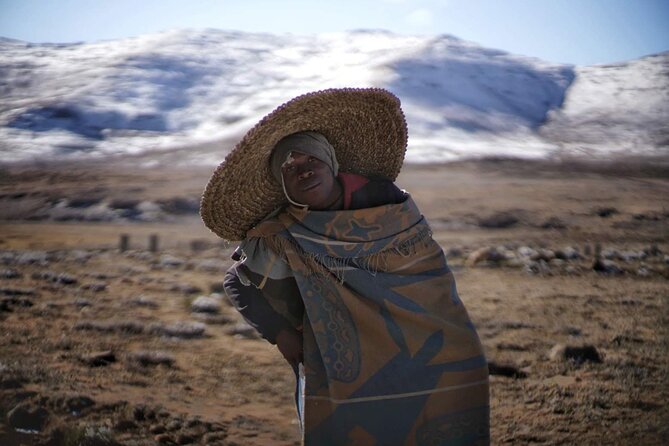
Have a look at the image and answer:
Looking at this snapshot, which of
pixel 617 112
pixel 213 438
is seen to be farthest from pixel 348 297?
pixel 617 112

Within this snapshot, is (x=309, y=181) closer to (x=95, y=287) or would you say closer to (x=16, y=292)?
(x=95, y=287)

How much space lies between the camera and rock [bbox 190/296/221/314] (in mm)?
4840

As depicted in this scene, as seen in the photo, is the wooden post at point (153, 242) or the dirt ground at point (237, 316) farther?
the wooden post at point (153, 242)

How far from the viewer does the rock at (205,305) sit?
4840mm

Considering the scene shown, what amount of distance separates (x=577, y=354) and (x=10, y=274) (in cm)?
449

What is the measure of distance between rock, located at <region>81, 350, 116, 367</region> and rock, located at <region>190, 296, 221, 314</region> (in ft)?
3.17

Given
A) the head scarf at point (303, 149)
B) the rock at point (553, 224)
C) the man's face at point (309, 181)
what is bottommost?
the rock at point (553, 224)

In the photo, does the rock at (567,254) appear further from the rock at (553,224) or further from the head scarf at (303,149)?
the head scarf at (303,149)

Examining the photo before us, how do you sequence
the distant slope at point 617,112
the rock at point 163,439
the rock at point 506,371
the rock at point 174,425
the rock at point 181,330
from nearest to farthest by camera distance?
the rock at point 163,439 → the rock at point 174,425 → the rock at point 506,371 → the rock at point 181,330 → the distant slope at point 617,112

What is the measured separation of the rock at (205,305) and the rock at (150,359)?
35.3 inches

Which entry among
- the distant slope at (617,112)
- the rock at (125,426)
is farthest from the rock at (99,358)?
the distant slope at (617,112)

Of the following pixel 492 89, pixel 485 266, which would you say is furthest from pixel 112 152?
pixel 492 89

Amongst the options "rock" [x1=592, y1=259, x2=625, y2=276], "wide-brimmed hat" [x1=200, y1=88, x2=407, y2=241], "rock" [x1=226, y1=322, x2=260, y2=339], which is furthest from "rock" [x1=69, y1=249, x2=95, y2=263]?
"rock" [x1=592, y1=259, x2=625, y2=276]

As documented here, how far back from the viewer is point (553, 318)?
4.72m
